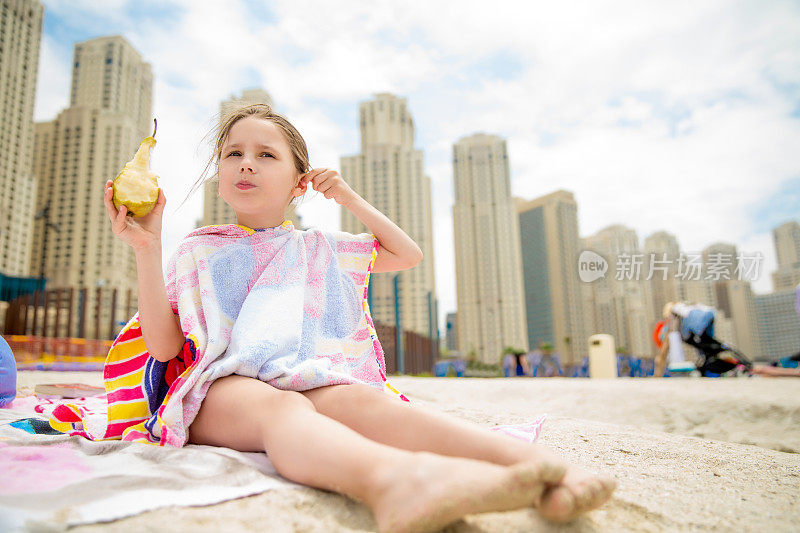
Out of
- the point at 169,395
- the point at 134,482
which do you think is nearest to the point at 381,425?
the point at 134,482

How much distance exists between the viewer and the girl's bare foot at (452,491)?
812mm

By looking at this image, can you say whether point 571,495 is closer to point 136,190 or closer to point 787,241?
point 136,190

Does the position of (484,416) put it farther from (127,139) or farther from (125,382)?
(127,139)

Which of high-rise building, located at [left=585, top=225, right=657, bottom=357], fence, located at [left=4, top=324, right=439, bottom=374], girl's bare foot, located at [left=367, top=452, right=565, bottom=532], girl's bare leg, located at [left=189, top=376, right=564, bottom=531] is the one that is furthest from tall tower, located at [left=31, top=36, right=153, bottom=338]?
high-rise building, located at [left=585, top=225, right=657, bottom=357]

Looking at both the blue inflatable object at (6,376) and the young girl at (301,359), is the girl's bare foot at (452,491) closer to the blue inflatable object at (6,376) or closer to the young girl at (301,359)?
the young girl at (301,359)

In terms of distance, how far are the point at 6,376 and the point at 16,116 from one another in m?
49.4

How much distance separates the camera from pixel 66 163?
44469 mm

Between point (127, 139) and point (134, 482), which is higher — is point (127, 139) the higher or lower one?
the higher one

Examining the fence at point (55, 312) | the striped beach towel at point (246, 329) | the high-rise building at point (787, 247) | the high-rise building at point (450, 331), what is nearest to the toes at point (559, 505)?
the striped beach towel at point (246, 329)

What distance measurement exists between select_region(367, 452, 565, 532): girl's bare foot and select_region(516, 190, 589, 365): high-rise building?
55.2m

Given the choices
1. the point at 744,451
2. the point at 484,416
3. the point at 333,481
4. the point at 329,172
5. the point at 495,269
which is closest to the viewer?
the point at 333,481

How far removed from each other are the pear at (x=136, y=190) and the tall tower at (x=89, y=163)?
145 ft

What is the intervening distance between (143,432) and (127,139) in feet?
169

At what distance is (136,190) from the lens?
4.66 feet
